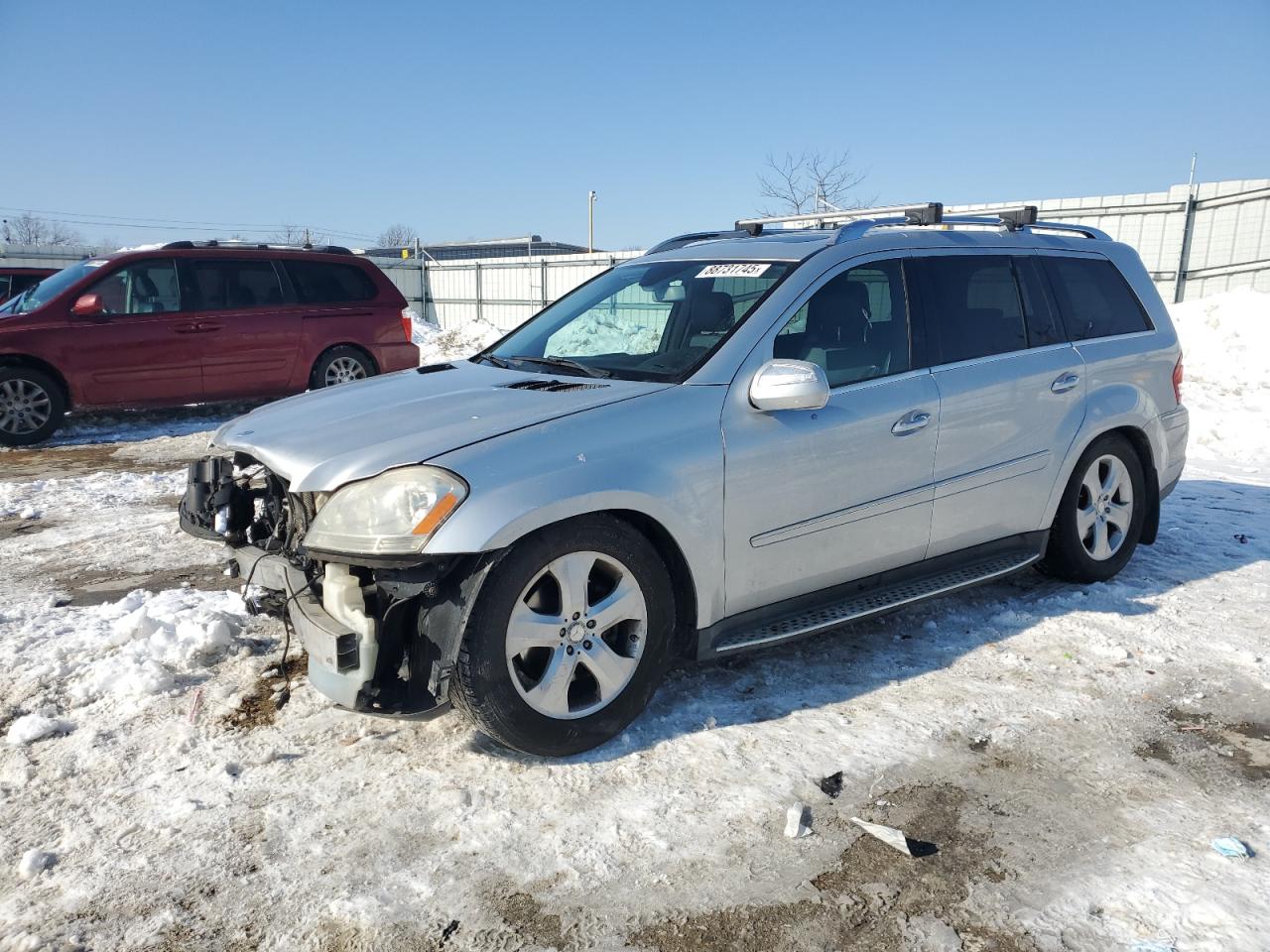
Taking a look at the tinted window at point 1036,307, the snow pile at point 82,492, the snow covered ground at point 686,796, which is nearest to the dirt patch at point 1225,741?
the snow covered ground at point 686,796

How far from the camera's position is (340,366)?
35.6 ft

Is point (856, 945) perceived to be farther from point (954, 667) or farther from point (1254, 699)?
point (1254, 699)

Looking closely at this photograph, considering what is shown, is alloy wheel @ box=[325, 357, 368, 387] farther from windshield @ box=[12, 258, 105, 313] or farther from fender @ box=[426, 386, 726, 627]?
fender @ box=[426, 386, 726, 627]

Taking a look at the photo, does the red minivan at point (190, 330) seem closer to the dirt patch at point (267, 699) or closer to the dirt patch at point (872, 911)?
the dirt patch at point (267, 699)

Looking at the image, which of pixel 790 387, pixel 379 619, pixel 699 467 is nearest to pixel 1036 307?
pixel 790 387

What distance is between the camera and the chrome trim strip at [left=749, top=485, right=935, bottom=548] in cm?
359

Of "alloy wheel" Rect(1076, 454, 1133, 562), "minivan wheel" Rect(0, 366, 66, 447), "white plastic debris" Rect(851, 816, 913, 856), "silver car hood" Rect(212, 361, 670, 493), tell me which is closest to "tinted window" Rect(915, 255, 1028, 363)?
"alloy wheel" Rect(1076, 454, 1133, 562)

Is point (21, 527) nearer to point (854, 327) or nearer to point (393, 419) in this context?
point (393, 419)

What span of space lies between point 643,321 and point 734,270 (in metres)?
0.45

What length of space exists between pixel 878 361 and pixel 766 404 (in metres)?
0.79

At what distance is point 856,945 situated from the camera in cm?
238

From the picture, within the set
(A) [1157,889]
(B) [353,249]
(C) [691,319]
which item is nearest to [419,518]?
(C) [691,319]

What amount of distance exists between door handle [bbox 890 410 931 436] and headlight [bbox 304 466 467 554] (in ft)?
6.19

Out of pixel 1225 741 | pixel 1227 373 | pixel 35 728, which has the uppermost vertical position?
pixel 1227 373
